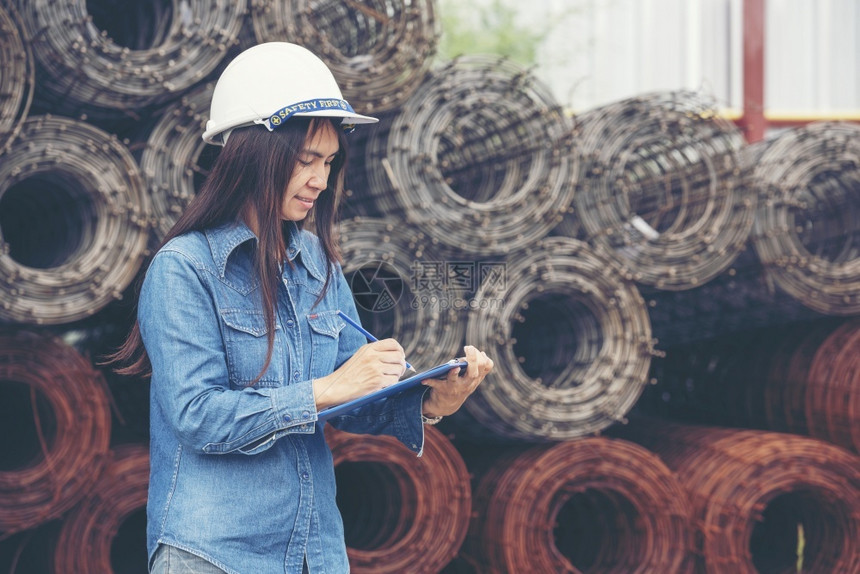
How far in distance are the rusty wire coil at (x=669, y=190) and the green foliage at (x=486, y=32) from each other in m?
5.40

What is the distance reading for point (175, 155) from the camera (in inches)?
124

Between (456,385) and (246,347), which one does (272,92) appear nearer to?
(246,347)

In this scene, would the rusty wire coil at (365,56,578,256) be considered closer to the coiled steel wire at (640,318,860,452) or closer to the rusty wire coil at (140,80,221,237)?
the rusty wire coil at (140,80,221,237)

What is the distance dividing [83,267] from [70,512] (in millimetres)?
765

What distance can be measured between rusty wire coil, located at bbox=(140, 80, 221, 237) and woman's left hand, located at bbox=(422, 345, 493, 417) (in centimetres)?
150

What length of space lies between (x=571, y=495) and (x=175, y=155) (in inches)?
69.8

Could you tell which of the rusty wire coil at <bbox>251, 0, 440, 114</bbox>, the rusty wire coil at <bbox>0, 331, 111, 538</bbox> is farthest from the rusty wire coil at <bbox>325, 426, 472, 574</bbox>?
the rusty wire coil at <bbox>251, 0, 440, 114</bbox>

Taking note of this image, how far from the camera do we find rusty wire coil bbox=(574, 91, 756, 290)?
3.59 metres

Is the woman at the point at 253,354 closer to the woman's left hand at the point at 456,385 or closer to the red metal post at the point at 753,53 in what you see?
the woman's left hand at the point at 456,385

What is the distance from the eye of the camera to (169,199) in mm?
3117

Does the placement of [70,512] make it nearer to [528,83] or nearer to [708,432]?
[528,83]

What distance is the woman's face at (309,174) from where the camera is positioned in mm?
1772

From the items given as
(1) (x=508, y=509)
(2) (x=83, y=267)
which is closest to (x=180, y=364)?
(2) (x=83, y=267)

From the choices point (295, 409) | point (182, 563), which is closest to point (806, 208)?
point (295, 409)
